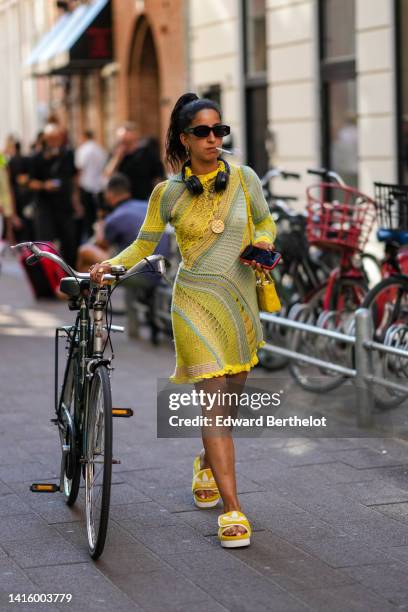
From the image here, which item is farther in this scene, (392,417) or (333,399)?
(333,399)

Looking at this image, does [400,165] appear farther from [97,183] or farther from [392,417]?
[97,183]

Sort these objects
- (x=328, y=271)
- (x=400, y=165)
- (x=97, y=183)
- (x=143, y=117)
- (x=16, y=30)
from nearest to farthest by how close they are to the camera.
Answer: (x=328, y=271) < (x=400, y=165) < (x=97, y=183) < (x=143, y=117) < (x=16, y=30)

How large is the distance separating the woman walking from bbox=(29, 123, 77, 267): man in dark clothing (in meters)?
9.76

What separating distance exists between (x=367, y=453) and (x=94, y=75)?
62.7ft

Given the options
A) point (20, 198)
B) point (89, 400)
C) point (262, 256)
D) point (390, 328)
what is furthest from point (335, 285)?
point (20, 198)

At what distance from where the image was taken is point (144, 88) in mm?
21984

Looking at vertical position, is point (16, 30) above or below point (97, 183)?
above

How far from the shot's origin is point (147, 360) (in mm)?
10289

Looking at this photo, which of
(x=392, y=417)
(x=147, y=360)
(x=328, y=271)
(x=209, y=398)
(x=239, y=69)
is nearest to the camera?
(x=209, y=398)

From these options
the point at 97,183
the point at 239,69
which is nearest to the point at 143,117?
the point at 97,183

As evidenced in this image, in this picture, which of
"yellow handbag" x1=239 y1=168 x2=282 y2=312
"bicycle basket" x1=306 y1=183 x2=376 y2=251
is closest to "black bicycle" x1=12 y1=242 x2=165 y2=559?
"yellow handbag" x1=239 y1=168 x2=282 y2=312

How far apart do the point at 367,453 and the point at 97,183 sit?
1326 centimetres

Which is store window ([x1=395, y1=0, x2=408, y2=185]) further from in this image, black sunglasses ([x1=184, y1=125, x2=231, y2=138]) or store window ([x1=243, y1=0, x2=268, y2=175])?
black sunglasses ([x1=184, y1=125, x2=231, y2=138])

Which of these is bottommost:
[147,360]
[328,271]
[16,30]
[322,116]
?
[147,360]
